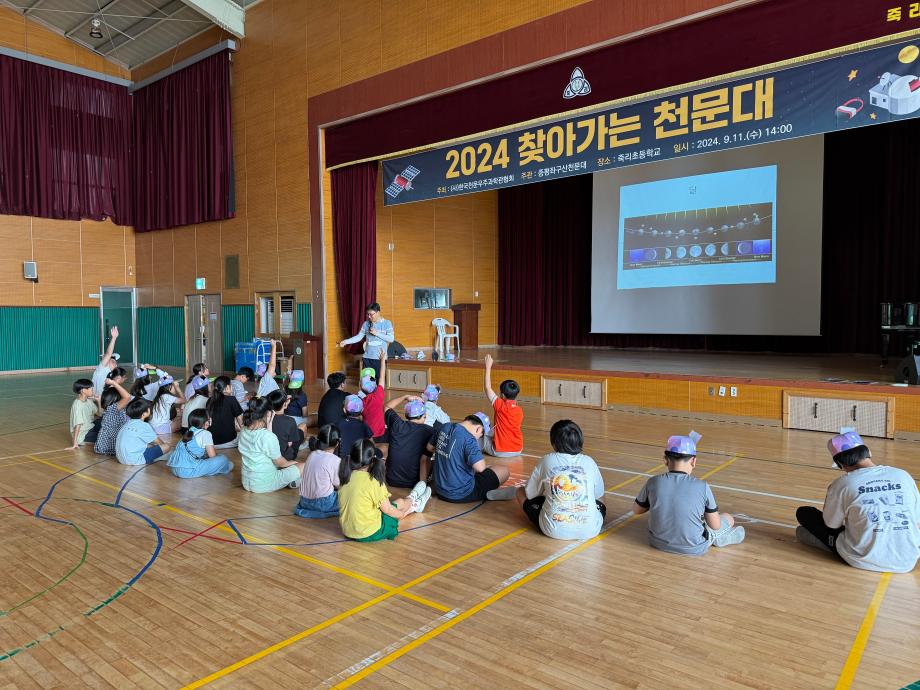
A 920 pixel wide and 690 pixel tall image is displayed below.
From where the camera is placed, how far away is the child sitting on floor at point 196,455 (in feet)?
19.5

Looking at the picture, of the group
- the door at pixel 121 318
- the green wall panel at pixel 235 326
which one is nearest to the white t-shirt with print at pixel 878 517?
the green wall panel at pixel 235 326

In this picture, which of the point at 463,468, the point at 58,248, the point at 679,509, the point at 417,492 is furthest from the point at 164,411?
the point at 58,248

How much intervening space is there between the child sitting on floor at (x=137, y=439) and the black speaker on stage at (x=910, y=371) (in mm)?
8276

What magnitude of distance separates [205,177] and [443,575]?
1530 centimetres

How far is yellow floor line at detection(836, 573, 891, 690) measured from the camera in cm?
257

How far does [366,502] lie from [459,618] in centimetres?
122

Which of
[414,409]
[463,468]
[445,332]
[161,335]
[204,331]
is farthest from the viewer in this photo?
[161,335]

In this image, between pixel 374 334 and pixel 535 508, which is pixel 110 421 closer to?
pixel 374 334

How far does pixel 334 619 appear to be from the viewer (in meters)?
3.14

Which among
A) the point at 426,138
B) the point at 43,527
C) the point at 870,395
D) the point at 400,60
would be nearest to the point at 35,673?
the point at 43,527

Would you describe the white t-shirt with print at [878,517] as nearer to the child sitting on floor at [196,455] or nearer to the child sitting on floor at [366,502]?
the child sitting on floor at [366,502]

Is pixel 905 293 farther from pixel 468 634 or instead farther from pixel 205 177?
pixel 205 177

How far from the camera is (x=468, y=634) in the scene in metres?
2.97

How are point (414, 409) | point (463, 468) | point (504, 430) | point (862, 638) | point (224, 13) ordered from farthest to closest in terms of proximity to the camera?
point (224, 13)
point (504, 430)
point (414, 409)
point (463, 468)
point (862, 638)
